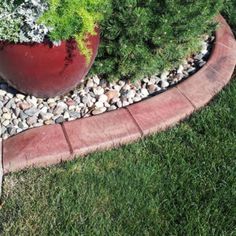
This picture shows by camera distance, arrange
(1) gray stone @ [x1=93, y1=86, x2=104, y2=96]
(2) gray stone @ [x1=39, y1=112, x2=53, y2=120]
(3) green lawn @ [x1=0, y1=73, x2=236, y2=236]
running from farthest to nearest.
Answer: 1. (1) gray stone @ [x1=93, y1=86, x2=104, y2=96]
2. (2) gray stone @ [x1=39, y1=112, x2=53, y2=120]
3. (3) green lawn @ [x1=0, y1=73, x2=236, y2=236]

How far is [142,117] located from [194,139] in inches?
13.5

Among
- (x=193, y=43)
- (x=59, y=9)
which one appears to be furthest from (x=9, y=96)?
(x=193, y=43)

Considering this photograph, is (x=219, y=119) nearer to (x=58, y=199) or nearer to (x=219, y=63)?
(x=219, y=63)

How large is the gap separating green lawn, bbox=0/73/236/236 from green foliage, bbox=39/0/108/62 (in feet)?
2.28

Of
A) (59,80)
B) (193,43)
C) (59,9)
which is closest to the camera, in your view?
(59,9)

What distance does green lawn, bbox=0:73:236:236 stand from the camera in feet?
9.14

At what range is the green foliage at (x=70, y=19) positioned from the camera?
297 cm

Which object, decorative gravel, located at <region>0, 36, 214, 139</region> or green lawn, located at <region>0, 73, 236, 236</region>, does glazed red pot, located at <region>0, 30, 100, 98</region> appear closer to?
decorative gravel, located at <region>0, 36, 214, 139</region>

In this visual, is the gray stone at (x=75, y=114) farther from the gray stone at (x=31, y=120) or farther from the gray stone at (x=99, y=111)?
the gray stone at (x=31, y=120)

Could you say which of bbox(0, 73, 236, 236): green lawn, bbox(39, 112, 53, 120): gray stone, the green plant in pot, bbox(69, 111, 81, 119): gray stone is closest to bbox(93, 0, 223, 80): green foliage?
the green plant in pot

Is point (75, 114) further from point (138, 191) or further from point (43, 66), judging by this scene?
point (138, 191)

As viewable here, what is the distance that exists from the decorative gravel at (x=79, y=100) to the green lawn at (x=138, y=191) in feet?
1.30

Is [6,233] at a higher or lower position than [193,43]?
lower

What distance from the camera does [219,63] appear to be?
3893mm
